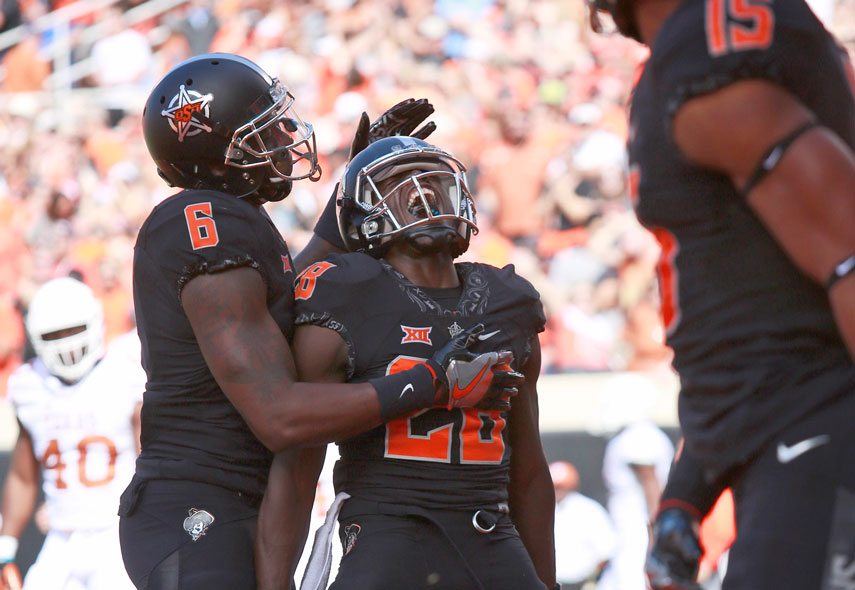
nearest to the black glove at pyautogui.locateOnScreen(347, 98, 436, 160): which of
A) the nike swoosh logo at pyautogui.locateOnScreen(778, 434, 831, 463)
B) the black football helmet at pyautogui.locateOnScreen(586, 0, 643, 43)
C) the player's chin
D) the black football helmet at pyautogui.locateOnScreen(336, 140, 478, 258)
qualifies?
the black football helmet at pyautogui.locateOnScreen(336, 140, 478, 258)

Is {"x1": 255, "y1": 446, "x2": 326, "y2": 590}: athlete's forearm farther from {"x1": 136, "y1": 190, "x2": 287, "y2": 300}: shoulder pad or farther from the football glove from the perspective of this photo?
the football glove

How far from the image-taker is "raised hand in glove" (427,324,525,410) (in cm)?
243

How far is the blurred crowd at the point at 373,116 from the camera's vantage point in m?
7.21

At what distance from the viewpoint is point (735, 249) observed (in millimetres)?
1578

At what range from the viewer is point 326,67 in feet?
31.0

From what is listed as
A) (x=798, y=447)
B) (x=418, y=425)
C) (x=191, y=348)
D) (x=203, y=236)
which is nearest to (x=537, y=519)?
(x=418, y=425)

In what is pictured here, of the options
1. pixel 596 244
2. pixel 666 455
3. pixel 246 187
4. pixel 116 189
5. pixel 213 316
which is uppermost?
pixel 246 187

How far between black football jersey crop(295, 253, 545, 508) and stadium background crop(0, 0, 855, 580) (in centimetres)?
376

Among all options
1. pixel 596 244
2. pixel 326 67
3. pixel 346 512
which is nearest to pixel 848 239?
pixel 346 512

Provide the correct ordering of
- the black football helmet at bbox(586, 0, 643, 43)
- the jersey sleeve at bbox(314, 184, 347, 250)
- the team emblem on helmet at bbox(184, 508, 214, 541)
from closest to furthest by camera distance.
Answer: the black football helmet at bbox(586, 0, 643, 43)
the team emblem on helmet at bbox(184, 508, 214, 541)
the jersey sleeve at bbox(314, 184, 347, 250)

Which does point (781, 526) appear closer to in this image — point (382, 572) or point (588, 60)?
point (382, 572)

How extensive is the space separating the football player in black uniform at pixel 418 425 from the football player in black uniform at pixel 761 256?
863 millimetres

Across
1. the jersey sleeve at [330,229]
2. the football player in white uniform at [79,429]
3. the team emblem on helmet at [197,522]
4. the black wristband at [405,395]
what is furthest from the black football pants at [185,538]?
the football player in white uniform at [79,429]

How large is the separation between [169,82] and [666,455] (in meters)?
4.14
